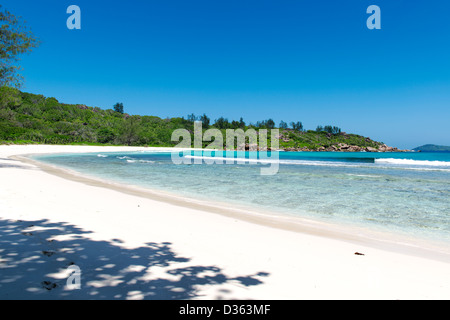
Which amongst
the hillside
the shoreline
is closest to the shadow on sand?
the shoreline

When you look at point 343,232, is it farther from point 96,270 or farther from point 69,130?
point 69,130

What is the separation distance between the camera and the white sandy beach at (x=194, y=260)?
3.58 metres

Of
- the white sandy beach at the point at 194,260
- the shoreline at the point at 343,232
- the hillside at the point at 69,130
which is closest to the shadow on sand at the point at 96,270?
the white sandy beach at the point at 194,260

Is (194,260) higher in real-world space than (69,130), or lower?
lower

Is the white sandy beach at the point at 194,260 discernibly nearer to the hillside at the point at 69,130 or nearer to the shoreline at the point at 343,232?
the shoreline at the point at 343,232

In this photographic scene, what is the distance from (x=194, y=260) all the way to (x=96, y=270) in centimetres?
161

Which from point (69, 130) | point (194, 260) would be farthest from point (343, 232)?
point (69, 130)

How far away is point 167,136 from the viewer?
486ft

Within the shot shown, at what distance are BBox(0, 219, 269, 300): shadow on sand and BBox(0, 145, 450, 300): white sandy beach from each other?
14mm

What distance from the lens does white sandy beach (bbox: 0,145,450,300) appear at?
11.7 ft

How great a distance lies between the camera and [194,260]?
183 inches

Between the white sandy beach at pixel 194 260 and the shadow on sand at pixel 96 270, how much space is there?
0.05ft
